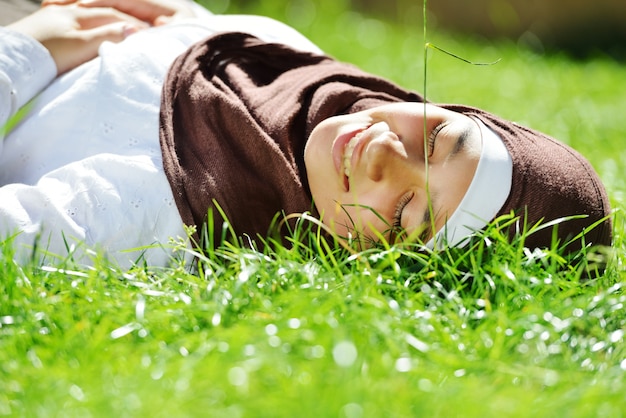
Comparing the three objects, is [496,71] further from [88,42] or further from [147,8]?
[88,42]

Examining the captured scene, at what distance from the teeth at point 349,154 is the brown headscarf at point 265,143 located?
0.17 meters

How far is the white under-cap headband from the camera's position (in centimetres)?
191

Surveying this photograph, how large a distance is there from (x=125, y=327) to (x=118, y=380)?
0.21 m

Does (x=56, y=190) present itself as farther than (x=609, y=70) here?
No

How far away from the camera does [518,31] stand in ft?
26.9

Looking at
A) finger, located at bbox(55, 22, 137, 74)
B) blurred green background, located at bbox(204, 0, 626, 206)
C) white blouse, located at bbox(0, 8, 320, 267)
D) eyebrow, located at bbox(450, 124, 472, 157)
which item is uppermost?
eyebrow, located at bbox(450, 124, 472, 157)

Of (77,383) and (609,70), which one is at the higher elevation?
(77,383)

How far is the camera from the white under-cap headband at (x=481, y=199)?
1.91 metres

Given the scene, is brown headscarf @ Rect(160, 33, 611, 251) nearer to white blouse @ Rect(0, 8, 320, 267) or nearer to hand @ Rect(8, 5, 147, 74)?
white blouse @ Rect(0, 8, 320, 267)

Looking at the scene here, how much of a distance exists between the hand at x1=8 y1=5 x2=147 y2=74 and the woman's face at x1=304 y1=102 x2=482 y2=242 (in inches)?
38.3

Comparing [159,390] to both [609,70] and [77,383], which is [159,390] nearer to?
[77,383]

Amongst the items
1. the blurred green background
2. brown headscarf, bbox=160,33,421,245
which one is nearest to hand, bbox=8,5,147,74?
brown headscarf, bbox=160,33,421,245

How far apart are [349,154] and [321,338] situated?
0.73m

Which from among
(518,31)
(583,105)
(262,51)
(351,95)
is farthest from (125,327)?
(518,31)
